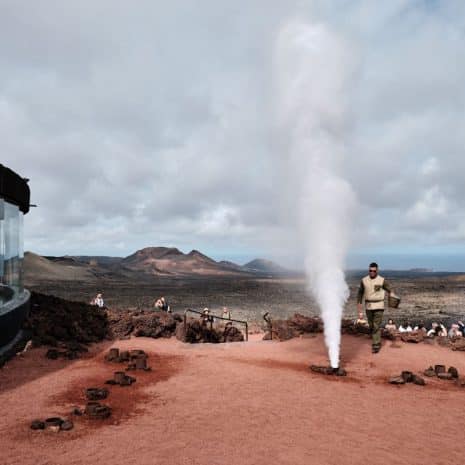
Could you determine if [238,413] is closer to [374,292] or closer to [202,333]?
[374,292]

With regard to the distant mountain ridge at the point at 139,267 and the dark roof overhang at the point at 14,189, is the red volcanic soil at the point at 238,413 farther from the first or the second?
the distant mountain ridge at the point at 139,267

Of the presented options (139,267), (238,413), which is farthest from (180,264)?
(238,413)

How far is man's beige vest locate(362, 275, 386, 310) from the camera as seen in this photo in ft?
39.7

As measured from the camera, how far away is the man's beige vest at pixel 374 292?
12.1m

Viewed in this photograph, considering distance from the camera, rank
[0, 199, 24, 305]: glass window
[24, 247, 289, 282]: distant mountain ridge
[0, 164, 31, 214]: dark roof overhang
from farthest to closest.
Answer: [24, 247, 289, 282]: distant mountain ridge → [0, 199, 24, 305]: glass window → [0, 164, 31, 214]: dark roof overhang

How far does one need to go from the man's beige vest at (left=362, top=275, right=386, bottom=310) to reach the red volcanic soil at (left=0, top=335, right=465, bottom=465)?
1.55m

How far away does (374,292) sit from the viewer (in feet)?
39.9

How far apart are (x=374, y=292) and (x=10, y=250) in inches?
454

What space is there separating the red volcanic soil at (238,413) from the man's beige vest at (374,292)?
1.55m

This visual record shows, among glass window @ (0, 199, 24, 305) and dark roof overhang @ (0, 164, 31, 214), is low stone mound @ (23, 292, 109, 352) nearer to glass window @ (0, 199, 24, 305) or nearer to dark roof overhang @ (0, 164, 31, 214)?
glass window @ (0, 199, 24, 305)

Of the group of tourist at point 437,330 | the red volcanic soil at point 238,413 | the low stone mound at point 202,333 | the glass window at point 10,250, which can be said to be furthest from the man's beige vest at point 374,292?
the glass window at point 10,250

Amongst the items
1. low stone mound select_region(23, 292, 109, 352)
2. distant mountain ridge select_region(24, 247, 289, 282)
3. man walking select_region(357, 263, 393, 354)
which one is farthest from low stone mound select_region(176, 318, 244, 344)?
distant mountain ridge select_region(24, 247, 289, 282)

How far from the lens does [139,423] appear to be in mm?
7176

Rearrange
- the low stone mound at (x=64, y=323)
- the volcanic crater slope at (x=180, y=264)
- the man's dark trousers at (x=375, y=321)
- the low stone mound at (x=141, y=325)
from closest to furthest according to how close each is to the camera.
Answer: the man's dark trousers at (x=375, y=321), the low stone mound at (x=64, y=323), the low stone mound at (x=141, y=325), the volcanic crater slope at (x=180, y=264)
